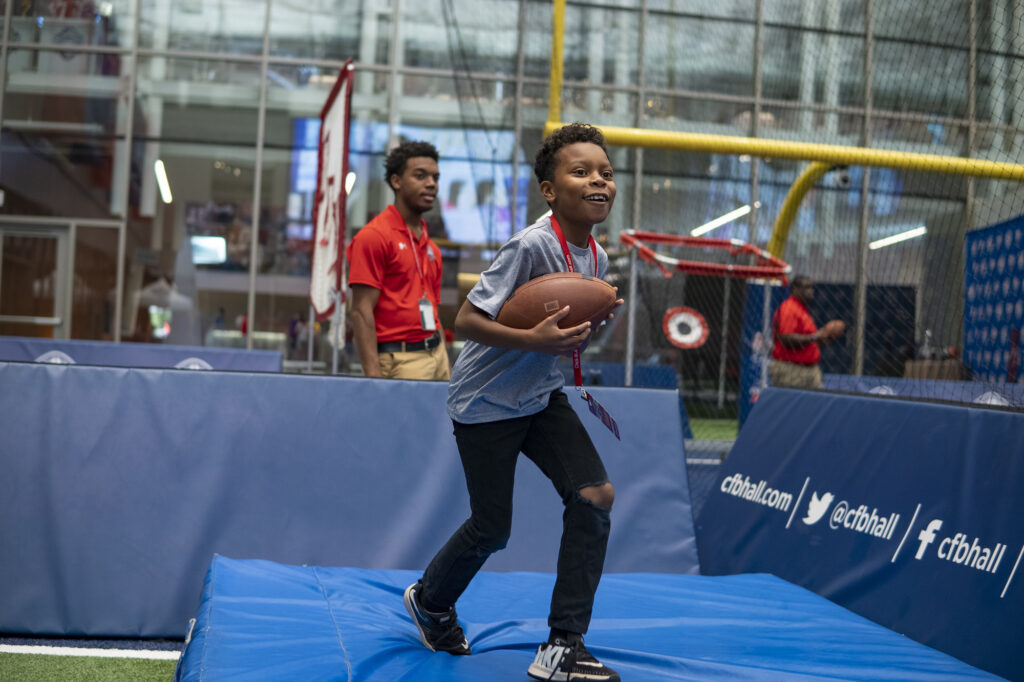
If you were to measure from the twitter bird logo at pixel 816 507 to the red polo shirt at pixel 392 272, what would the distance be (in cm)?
228

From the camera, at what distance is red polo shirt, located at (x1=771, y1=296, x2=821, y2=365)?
9.62 meters

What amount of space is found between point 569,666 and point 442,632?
62 centimetres

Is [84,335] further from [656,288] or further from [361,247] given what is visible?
[361,247]

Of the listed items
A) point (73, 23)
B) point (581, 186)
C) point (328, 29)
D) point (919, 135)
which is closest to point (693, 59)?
point (919, 135)

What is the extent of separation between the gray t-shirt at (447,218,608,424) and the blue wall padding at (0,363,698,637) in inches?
62.2

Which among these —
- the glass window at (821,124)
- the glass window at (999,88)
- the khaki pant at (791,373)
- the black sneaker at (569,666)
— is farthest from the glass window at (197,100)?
the black sneaker at (569,666)

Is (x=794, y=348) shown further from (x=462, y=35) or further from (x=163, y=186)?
(x=163, y=186)

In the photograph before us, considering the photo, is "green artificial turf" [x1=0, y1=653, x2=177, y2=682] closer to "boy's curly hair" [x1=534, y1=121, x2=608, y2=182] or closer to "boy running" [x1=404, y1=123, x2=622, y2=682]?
"boy running" [x1=404, y1=123, x2=622, y2=682]

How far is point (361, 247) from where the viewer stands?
5.01 m

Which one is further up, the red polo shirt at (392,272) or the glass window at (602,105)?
the glass window at (602,105)

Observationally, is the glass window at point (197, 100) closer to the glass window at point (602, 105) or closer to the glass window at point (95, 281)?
the glass window at point (95, 281)

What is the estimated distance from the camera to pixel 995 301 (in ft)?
34.7

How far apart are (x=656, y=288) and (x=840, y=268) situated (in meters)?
4.45

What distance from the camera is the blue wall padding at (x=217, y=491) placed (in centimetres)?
420
